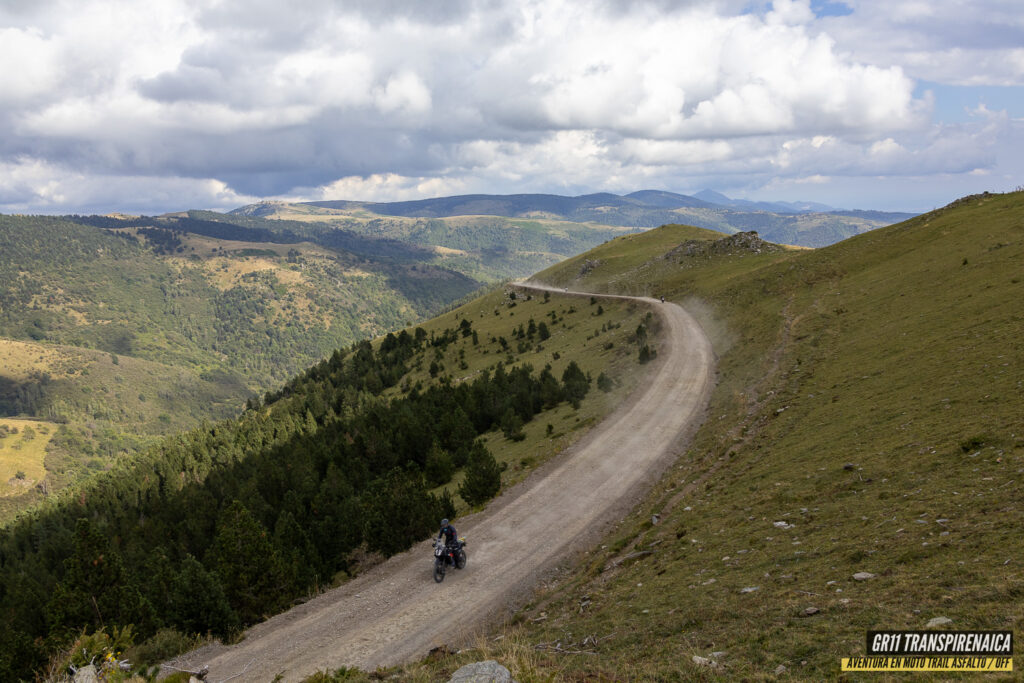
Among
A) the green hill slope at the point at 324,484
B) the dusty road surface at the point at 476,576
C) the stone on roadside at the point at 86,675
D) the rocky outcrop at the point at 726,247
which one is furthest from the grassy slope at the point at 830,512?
the rocky outcrop at the point at 726,247

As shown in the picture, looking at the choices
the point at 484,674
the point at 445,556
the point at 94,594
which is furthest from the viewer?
the point at 445,556

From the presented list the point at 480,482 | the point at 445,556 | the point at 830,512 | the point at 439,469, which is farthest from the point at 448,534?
the point at 439,469

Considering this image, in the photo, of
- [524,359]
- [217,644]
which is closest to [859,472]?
[217,644]

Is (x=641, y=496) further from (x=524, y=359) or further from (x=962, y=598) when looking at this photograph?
(x=524, y=359)

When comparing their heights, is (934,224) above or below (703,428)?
above

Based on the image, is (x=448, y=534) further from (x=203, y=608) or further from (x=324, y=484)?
(x=324, y=484)

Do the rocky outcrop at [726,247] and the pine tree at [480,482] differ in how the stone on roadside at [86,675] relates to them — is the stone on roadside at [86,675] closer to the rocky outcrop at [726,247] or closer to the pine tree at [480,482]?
the pine tree at [480,482]

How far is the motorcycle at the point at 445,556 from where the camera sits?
20453 millimetres

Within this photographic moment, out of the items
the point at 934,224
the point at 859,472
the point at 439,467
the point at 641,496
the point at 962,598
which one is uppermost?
the point at 934,224

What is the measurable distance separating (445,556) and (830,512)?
13.9 meters

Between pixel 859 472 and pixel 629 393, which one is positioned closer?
pixel 859 472

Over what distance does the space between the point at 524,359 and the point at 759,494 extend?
56390 millimetres

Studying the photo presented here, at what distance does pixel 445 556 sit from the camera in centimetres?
2053

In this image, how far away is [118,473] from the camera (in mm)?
150250
